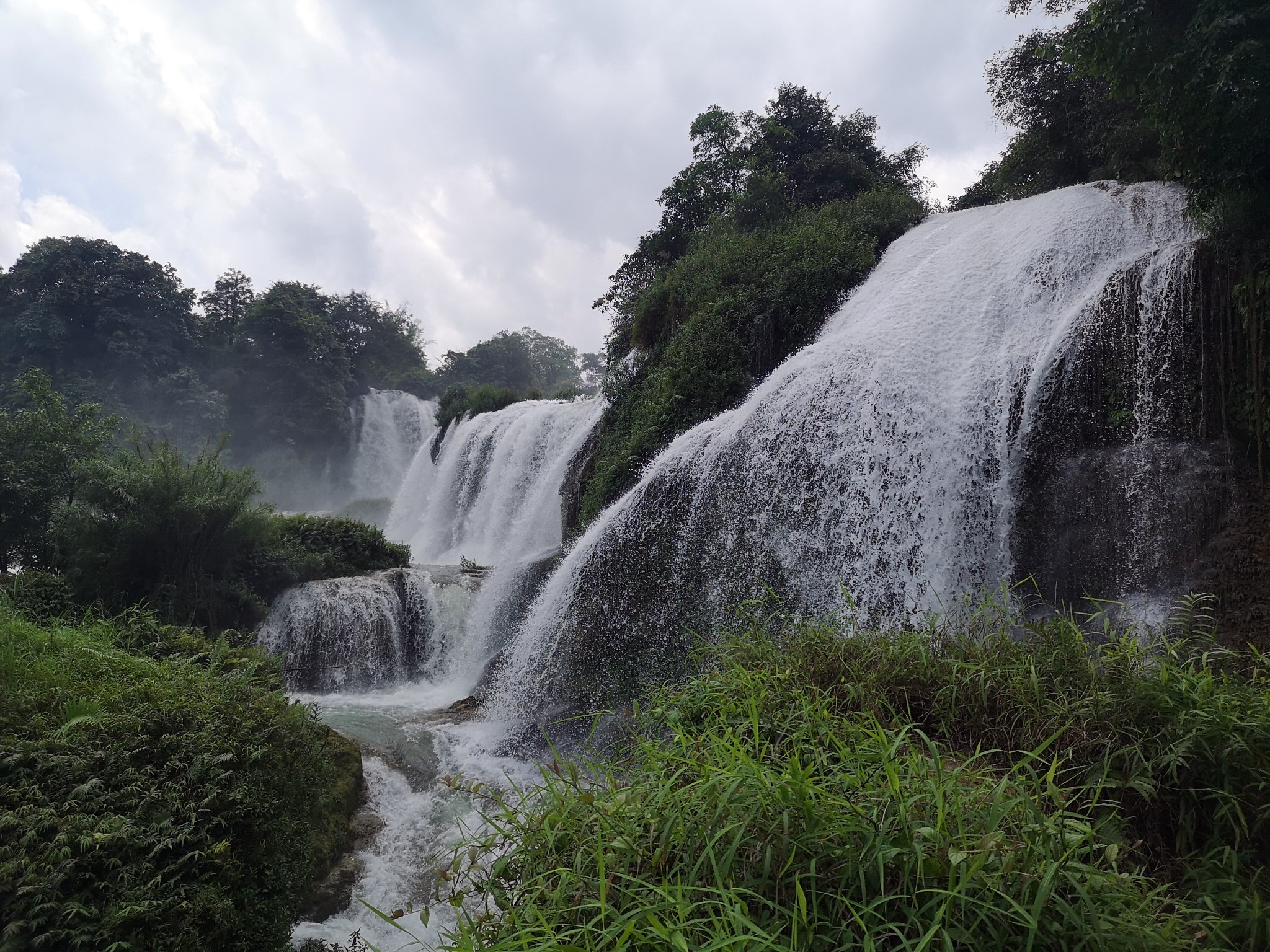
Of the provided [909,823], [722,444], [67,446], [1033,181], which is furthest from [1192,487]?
[67,446]

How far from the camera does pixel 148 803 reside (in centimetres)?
336

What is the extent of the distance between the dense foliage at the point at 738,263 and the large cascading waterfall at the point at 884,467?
101 inches

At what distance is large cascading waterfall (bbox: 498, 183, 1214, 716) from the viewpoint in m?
6.32

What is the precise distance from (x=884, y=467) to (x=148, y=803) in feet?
20.4

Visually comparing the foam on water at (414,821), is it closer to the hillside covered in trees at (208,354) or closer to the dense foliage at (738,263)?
the dense foliage at (738,263)

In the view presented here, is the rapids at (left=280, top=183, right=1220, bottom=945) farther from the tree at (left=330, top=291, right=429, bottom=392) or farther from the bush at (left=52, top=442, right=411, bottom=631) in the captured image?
the tree at (left=330, top=291, right=429, bottom=392)

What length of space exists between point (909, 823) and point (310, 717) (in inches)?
189

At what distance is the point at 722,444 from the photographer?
7.55m

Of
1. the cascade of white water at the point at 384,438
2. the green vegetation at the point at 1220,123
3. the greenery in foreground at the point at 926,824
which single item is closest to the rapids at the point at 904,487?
the green vegetation at the point at 1220,123

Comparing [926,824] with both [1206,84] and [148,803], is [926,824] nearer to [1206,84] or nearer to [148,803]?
[148,803]

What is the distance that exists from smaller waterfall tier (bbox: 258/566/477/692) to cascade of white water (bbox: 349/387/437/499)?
21.9 metres

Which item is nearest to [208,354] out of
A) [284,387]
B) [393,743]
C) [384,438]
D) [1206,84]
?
[284,387]

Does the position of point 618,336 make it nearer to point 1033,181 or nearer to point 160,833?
point 1033,181

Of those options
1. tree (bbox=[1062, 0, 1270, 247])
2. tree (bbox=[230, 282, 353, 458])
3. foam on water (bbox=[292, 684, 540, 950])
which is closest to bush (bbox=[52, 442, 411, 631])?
foam on water (bbox=[292, 684, 540, 950])
